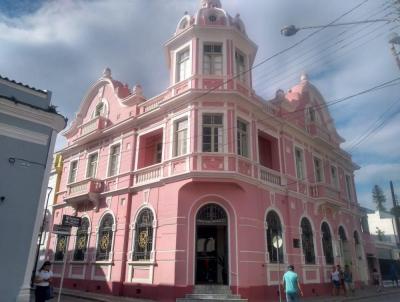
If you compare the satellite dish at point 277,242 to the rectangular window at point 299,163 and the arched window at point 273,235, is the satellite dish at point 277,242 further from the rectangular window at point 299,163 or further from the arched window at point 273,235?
the rectangular window at point 299,163

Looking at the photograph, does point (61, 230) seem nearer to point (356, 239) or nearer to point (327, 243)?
point (327, 243)

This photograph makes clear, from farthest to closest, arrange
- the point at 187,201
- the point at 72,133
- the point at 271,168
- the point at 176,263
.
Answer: the point at 72,133
the point at 271,168
the point at 187,201
the point at 176,263

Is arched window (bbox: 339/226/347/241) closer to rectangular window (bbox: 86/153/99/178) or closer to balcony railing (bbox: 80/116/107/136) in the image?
rectangular window (bbox: 86/153/99/178)

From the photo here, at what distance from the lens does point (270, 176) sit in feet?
58.4

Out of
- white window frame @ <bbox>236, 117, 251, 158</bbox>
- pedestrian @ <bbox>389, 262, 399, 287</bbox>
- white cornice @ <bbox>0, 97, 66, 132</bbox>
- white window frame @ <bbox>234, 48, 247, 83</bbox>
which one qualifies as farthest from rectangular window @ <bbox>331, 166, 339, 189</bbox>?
white cornice @ <bbox>0, 97, 66, 132</bbox>

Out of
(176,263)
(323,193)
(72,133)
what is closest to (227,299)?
(176,263)

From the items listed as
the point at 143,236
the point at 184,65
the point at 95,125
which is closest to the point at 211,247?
the point at 143,236

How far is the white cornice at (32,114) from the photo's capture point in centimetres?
1039

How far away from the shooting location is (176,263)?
567 inches

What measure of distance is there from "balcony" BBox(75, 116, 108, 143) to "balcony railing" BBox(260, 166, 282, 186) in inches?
412

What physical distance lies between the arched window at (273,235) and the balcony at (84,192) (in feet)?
31.8

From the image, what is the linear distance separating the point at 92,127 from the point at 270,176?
38.8 ft

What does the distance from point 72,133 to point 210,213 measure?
13.9 metres

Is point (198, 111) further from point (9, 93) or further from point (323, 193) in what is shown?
point (323, 193)
